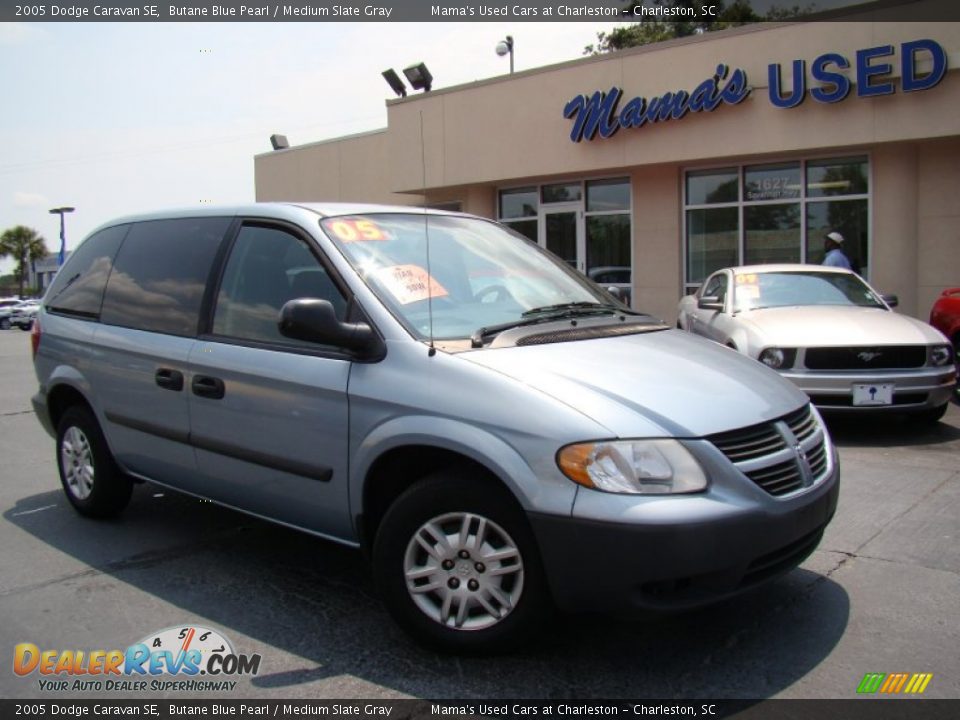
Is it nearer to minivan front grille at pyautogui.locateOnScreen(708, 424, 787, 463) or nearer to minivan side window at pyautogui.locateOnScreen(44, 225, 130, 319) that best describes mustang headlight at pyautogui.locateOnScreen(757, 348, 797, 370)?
minivan front grille at pyautogui.locateOnScreen(708, 424, 787, 463)

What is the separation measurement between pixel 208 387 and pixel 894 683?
3090mm

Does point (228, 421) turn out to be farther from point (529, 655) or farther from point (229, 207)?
point (529, 655)

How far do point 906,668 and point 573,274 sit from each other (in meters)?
2.41

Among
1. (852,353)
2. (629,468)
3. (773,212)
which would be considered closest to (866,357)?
(852,353)

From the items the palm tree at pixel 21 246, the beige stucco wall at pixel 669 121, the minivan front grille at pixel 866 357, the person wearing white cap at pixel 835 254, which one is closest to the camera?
the minivan front grille at pixel 866 357

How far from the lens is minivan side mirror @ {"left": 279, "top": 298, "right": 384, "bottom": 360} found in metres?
3.32

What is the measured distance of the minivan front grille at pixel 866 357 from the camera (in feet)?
23.1

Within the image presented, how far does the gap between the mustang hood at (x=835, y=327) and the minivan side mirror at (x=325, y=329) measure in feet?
15.5

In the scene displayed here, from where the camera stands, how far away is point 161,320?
14.8 feet

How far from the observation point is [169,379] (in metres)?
4.29

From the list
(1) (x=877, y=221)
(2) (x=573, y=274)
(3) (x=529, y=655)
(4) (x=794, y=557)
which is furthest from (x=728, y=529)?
(1) (x=877, y=221)

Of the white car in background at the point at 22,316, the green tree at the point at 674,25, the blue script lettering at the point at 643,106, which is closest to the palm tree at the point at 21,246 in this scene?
the white car in background at the point at 22,316

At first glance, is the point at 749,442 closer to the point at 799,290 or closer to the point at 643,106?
the point at 799,290

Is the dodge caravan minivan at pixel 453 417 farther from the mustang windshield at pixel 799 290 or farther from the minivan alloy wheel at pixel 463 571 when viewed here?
the mustang windshield at pixel 799 290
